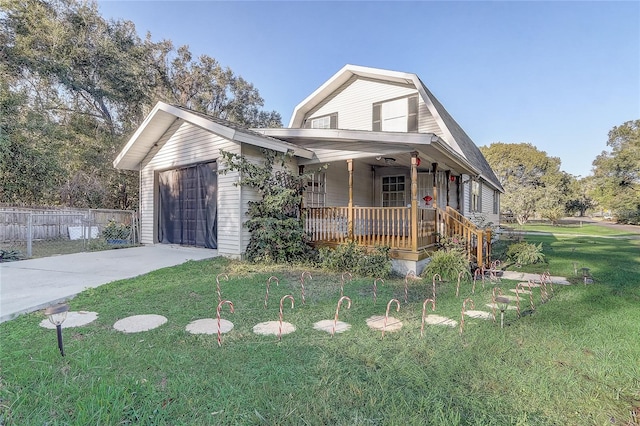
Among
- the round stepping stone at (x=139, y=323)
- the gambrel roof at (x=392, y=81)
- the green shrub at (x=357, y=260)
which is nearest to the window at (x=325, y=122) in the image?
the gambrel roof at (x=392, y=81)

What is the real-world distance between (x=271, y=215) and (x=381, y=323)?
4.78m

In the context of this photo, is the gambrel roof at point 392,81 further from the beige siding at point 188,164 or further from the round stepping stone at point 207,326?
the round stepping stone at point 207,326

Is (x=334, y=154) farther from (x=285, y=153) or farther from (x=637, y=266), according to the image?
(x=637, y=266)

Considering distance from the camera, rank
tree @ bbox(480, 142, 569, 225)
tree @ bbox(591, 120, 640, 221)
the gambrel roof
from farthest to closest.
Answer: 1. tree @ bbox(480, 142, 569, 225)
2. tree @ bbox(591, 120, 640, 221)
3. the gambrel roof

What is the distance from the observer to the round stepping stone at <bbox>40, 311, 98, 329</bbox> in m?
3.61

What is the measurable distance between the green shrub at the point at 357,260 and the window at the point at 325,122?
740cm

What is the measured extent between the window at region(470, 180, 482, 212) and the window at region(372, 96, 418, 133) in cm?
474

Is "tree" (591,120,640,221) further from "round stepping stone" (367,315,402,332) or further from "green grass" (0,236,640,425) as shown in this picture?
"round stepping stone" (367,315,402,332)

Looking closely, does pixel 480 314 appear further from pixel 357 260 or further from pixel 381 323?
pixel 357 260

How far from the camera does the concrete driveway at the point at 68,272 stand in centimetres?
445

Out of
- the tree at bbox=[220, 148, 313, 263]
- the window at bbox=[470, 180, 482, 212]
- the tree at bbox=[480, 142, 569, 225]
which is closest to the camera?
the tree at bbox=[220, 148, 313, 263]

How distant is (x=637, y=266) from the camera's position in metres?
7.98

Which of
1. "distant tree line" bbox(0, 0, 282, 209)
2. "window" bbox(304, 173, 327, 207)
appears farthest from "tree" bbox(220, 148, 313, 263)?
"distant tree line" bbox(0, 0, 282, 209)

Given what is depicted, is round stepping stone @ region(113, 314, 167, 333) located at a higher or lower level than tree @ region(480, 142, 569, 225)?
lower
